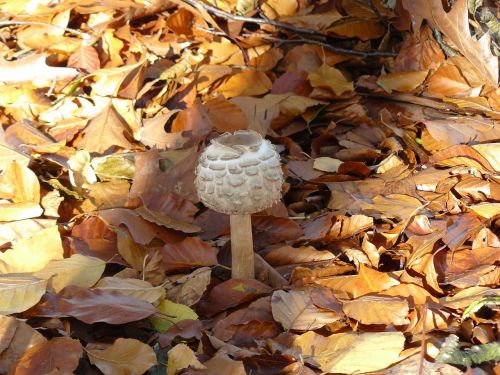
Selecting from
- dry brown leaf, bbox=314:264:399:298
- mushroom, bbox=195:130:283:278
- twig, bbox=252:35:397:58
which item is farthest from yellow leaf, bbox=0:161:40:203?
twig, bbox=252:35:397:58

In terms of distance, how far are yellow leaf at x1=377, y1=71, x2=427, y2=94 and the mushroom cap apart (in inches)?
43.1

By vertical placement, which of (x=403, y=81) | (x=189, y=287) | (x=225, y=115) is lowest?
(x=189, y=287)

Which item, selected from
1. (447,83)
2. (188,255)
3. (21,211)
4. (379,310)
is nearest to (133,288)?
(188,255)

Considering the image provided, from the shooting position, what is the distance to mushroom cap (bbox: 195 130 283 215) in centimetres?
173

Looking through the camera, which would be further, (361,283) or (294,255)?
(294,255)

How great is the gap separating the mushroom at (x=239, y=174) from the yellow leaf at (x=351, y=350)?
380 millimetres

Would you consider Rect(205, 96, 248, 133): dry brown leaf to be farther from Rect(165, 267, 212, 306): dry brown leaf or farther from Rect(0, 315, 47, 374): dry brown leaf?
Rect(0, 315, 47, 374): dry brown leaf

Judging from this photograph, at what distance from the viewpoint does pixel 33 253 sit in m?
1.97

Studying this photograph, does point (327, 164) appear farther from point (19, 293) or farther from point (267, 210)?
point (19, 293)

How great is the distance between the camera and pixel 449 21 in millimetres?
2572

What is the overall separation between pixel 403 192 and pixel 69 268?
1101mm

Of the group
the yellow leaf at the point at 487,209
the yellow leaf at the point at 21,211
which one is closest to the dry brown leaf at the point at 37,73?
the yellow leaf at the point at 21,211

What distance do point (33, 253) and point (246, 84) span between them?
4.01 ft

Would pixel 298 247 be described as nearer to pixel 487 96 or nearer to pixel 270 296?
pixel 270 296
